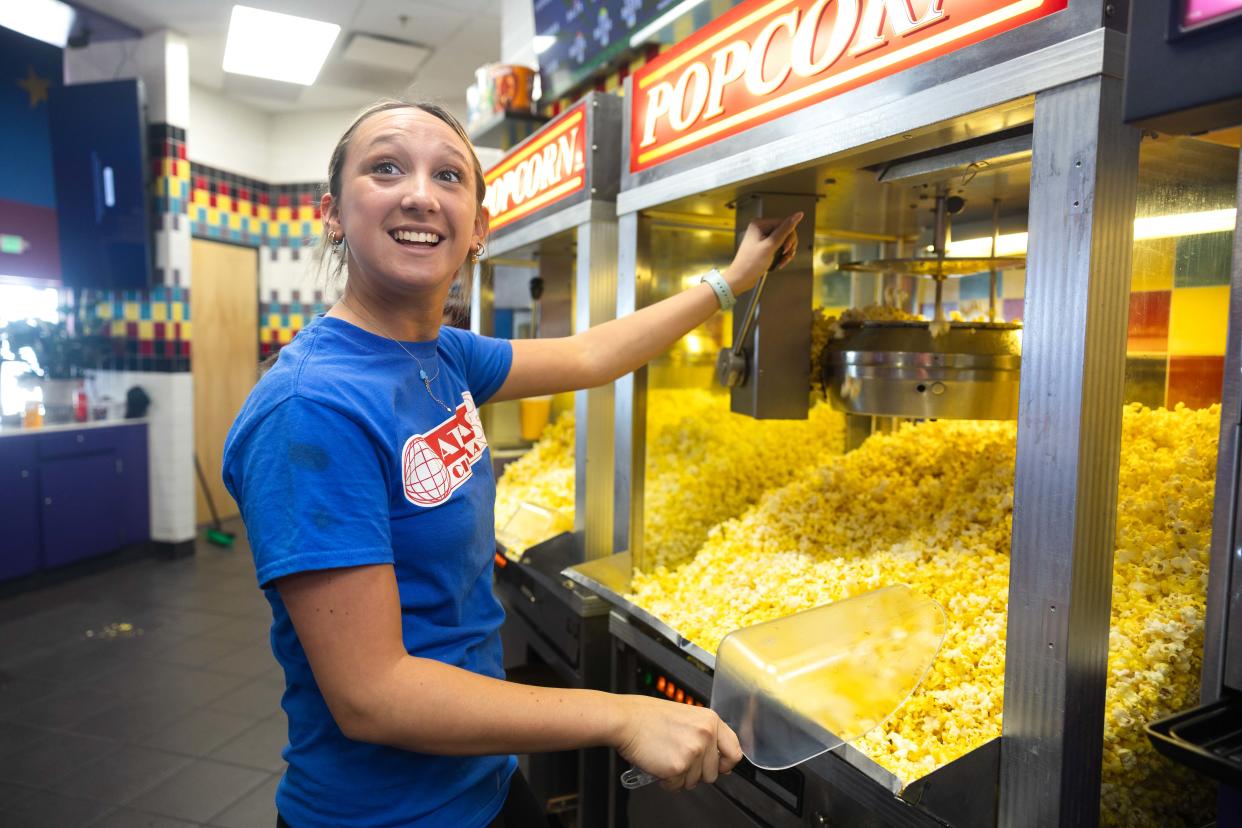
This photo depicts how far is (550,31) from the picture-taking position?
3.34 meters

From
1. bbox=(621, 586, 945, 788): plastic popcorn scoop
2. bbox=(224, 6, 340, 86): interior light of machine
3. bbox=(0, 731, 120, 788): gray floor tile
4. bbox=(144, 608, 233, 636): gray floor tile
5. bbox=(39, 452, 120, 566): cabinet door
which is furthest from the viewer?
bbox=(224, 6, 340, 86): interior light of machine

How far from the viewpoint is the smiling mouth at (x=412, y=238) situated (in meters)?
1.08

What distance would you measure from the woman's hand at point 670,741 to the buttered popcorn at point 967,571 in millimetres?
254

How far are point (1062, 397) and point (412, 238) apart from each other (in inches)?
34.0

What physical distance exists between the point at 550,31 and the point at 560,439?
179 centimetres

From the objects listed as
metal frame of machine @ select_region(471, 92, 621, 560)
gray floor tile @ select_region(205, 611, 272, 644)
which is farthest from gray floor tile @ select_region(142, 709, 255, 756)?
metal frame of machine @ select_region(471, 92, 621, 560)

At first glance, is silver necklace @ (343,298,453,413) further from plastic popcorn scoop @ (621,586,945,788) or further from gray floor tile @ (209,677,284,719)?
gray floor tile @ (209,677,284,719)

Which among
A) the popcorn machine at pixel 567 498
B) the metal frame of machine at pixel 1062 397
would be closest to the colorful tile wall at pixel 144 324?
the popcorn machine at pixel 567 498

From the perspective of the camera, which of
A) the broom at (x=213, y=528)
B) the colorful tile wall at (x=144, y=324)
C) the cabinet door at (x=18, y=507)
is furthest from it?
the broom at (x=213, y=528)

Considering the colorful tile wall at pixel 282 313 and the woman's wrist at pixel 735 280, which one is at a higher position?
the colorful tile wall at pixel 282 313

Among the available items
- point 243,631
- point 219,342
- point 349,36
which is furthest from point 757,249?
point 219,342

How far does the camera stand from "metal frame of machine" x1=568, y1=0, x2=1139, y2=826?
847 mm

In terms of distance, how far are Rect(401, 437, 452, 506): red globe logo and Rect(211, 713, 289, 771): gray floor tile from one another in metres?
2.31

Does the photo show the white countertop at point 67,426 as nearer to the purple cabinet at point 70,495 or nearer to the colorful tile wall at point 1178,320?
the purple cabinet at point 70,495
